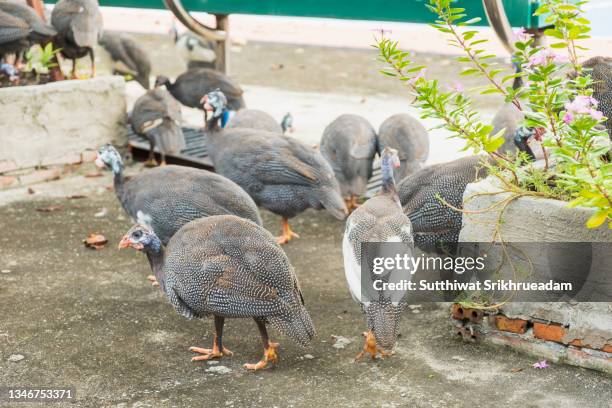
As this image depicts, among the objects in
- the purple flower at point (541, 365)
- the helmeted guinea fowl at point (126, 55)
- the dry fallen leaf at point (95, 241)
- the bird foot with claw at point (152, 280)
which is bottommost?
the bird foot with claw at point (152, 280)

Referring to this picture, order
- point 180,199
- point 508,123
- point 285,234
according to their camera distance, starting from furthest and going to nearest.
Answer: point 508,123 → point 285,234 → point 180,199

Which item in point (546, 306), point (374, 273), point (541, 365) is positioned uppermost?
point (374, 273)

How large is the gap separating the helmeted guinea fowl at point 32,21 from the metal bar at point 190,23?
913 millimetres

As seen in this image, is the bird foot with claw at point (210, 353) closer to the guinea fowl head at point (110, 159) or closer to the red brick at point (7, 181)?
the guinea fowl head at point (110, 159)

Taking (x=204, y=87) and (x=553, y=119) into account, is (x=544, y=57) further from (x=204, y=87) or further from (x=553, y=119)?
(x=204, y=87)

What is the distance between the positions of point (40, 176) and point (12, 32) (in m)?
1.01

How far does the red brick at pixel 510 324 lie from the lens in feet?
13.2

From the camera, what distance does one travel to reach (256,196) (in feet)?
18.4

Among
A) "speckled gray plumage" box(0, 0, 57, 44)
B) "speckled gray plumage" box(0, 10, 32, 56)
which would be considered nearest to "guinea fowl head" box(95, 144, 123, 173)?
"speckled gray plumage" box(0, 10, 32, 56)

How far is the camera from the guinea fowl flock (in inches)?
155

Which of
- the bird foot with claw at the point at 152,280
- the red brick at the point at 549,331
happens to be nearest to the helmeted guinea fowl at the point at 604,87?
the red brick at the point at 549,331

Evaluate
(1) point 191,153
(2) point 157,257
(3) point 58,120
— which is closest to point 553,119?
(2) point 157,257

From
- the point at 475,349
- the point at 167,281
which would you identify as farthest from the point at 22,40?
the point at 475,349

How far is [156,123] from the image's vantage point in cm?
690
